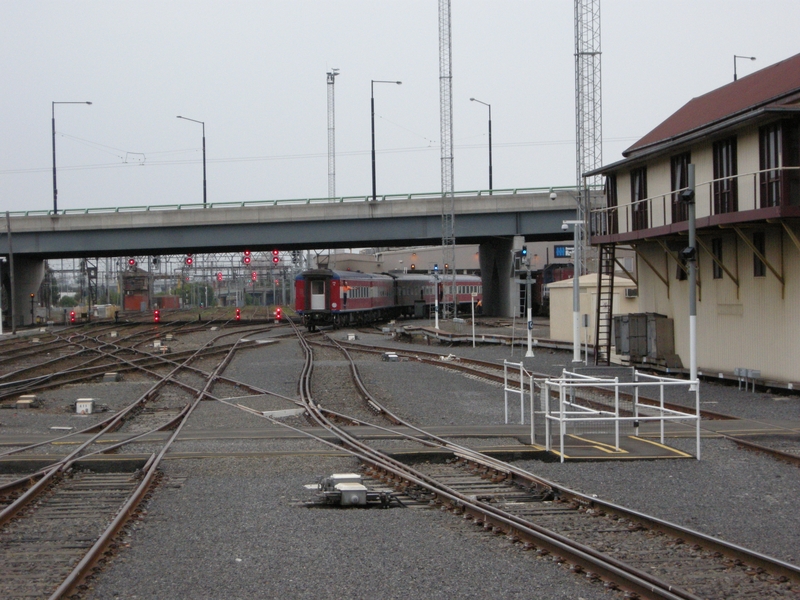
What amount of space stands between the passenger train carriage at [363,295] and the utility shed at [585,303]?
379 inches

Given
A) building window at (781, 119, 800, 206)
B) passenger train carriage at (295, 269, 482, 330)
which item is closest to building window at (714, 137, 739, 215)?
building window at (781, 119, 800, 206)

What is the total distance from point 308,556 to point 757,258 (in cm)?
1587

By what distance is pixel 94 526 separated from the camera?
805 centimetres

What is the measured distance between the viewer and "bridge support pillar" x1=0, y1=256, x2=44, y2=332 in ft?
184

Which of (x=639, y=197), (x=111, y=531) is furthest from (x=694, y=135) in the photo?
(x=111, y=531)

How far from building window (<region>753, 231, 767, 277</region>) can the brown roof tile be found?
10.1ft

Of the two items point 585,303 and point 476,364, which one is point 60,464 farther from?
point 585,303

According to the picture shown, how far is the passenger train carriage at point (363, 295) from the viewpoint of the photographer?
157 feet

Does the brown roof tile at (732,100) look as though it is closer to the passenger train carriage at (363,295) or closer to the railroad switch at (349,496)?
the railroad switch at (349,496)

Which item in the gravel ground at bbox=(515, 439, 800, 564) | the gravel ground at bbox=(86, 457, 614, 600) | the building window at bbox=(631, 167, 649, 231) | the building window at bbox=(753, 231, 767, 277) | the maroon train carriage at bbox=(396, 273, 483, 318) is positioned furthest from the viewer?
the maroon train carriage at bbox=(396, 273, 483, 318)

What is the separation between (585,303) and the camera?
1232 inches

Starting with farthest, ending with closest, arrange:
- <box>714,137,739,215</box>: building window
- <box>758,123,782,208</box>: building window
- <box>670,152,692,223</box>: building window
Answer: <box>670,152,692,223</box>: building window < <box>714,137,739,215</box>: building window < <box>758,123,782,208</box>: building window

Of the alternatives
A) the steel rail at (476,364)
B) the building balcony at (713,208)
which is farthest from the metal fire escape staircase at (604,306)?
the steel rail at (476,364)

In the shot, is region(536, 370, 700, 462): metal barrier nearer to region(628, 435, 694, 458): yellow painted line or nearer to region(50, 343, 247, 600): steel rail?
region(628, 435, 694, 458): yellow painted line
